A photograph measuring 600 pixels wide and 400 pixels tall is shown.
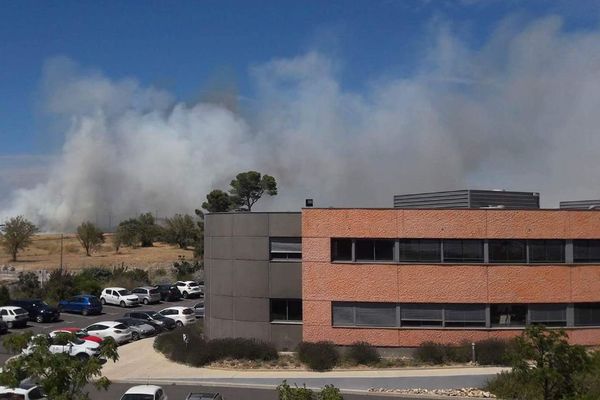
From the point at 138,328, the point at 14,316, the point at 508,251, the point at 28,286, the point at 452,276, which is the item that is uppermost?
the point at 508,251

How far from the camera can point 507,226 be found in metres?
29.2

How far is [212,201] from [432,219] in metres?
52.7

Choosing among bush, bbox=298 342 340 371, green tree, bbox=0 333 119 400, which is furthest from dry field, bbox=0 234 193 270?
green tree, bbox=0 333 119 400

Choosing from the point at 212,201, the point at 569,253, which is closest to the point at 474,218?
the point at 569,253

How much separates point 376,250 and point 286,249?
4187mm

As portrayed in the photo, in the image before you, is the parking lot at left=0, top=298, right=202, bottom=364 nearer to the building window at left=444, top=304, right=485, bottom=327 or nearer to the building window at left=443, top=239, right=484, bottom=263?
the building window at left=444, top=304, right=485, bottom=327

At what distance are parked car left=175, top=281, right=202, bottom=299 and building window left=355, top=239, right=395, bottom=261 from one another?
36.5m

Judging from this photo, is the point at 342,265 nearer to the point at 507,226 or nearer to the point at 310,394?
the point at 507,226

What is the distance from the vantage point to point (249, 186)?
81.4 m

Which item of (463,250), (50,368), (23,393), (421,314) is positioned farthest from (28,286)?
(50,368)

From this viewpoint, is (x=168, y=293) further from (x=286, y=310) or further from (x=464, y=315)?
(x=464, y=315)

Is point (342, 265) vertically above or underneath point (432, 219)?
underneath

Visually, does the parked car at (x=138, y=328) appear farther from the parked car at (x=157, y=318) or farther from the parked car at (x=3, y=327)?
the parked car at (x=3, y=327)

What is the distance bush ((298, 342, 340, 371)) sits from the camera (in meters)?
27.5
